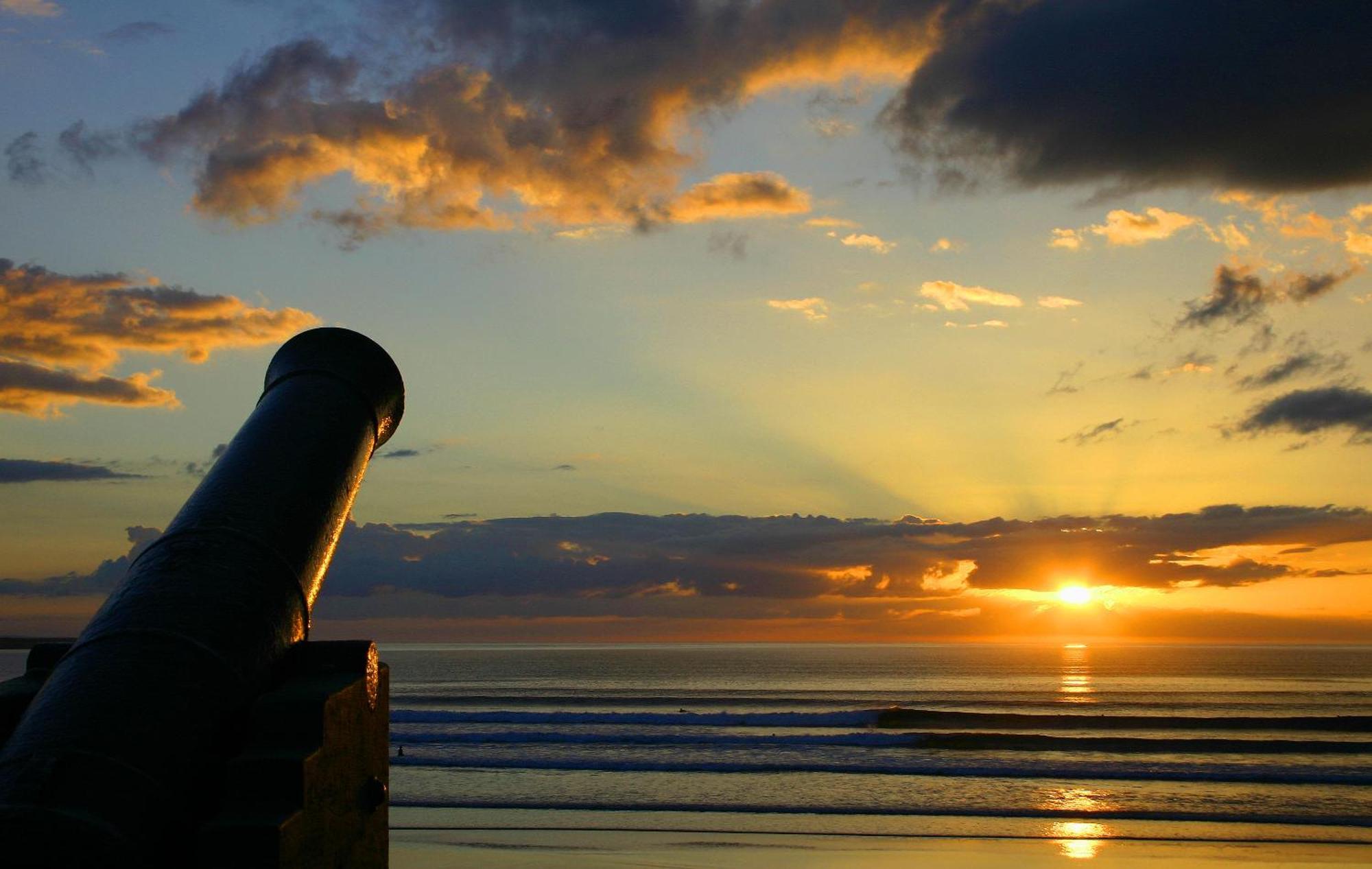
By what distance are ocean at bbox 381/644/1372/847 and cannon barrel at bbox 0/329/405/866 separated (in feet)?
23.3

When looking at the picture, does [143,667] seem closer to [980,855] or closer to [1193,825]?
[980,855]

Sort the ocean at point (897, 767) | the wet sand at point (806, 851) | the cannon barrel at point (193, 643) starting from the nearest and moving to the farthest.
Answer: the cannon barrel at point (193, 643) → the wet sand at point (806, 851) → the ocean at point (897, 767)

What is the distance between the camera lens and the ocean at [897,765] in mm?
12117

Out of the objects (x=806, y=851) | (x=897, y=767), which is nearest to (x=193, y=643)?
(x=806, y=851)

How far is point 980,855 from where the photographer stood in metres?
9.62

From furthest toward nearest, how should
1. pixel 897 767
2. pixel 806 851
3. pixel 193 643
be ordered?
pixel 897 767 → pixel 806 851 → pixel 193 643

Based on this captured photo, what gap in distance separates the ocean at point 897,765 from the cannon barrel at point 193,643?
23.3 feet

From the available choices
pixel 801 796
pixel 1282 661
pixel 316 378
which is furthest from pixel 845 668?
pixel 316 378

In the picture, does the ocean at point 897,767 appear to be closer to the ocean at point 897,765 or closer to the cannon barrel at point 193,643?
the ocean at point 897,765

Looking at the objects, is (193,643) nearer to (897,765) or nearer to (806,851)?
(806,851)

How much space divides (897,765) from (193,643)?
52.4 feet

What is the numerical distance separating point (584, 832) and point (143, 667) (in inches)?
300

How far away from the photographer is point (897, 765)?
727 inches

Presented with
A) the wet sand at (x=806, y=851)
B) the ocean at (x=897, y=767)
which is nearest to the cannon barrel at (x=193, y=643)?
the wet sand at (x=806, y=851)
